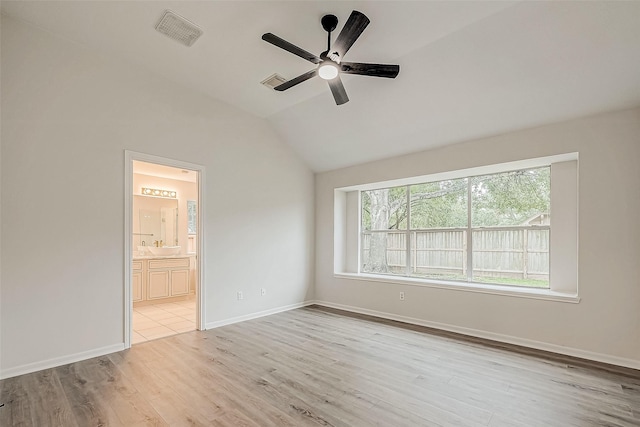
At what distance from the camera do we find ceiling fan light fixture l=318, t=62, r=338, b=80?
2.64 metres

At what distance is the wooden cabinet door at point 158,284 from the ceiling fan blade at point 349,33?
512 centimetres

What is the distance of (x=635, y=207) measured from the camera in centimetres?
307

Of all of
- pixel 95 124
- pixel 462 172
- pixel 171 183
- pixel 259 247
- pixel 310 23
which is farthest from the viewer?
pixel 171 183

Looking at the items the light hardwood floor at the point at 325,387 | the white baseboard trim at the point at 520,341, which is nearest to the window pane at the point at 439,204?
the white baseboard trim at the point at 520,341

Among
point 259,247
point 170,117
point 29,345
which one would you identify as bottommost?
point 29,345

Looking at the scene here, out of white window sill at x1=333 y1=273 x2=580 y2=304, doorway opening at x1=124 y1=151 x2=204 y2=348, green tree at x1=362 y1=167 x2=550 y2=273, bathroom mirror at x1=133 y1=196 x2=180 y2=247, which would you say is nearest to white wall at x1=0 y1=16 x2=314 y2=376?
doorway opening at x1=124 y1=151 x2=204 y2=348

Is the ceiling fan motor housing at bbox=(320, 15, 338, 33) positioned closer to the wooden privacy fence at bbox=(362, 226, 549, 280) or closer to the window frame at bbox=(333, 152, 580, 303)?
the window frame at bbox=(333, 152, 580, 303)

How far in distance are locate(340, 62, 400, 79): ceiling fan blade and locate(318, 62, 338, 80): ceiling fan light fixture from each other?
87mm

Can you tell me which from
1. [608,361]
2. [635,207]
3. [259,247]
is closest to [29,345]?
[259,247]

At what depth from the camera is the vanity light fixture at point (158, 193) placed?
6.46 meters

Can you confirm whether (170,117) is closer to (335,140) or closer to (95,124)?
(95,124)

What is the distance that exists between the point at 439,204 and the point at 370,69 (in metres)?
2.87

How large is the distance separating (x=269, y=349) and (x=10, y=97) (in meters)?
3.57

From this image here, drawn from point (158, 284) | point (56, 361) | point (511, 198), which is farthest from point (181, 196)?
point (511, 198)
